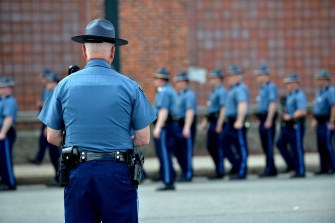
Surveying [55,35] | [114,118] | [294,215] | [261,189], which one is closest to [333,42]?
[55,35]

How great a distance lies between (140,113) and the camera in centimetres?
614

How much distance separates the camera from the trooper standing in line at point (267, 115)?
669 inches

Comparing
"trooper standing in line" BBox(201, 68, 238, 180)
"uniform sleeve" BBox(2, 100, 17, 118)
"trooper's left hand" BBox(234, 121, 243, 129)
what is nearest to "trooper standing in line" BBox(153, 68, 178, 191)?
"trooper's left hand" BBox(234, 121, 243, 129)

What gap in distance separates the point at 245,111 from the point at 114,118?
10.7m

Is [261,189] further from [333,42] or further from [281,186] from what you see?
[333,42]

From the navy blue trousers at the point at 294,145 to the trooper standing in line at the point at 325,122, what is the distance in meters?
0.42

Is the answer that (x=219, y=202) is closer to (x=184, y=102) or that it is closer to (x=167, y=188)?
(x=167, y=188)

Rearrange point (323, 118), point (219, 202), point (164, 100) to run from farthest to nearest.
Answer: point (323, 118), point (164, 100), point (219, 202)

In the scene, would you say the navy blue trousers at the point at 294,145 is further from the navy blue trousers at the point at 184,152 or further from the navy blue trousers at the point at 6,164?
the navy blue trousers at the point at 6,164

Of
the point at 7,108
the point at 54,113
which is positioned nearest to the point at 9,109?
the point at 7,108

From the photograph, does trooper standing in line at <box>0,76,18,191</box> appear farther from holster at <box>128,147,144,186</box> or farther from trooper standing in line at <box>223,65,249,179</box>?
holster at <box>128,147,144,186</box>

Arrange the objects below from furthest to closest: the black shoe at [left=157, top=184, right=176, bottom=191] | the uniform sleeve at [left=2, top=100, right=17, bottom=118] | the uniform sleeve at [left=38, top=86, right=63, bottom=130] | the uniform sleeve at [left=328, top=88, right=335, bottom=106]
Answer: the uniform sleeve at [left=328, top=88, right=335, bottom=106] < the uniform sleeve at [left=2, top=100, right=17, bottom=118] < the black shoe at [left=157, top=184, right=176, bottom=191] < the uniform sleeve at [left=38, top=86, right=63, bottom=130]

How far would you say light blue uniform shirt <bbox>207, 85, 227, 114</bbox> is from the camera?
1712 cm

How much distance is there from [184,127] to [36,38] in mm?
4826
